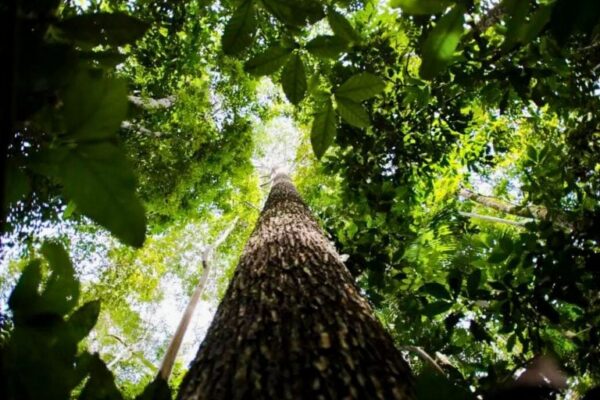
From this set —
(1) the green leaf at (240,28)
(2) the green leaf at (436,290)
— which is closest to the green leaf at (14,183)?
(1) the green leaf at (240,28)

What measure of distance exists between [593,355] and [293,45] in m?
2.68

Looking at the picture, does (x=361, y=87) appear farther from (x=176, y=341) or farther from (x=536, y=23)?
(x=176, y=341)

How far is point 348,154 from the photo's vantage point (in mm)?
3588

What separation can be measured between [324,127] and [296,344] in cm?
81

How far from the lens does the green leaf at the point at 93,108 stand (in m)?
0.40

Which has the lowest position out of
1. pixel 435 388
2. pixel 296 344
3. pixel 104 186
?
pixel 435 388

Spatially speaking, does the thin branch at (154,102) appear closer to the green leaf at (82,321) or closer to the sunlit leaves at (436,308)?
the sunlit leaves at (436,308)

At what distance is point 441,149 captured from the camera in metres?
4.04

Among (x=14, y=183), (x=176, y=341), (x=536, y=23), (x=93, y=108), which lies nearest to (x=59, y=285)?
(x=14, y=183)

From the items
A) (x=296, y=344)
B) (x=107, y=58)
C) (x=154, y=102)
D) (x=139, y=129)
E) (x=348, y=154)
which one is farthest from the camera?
(x=154, y=102)

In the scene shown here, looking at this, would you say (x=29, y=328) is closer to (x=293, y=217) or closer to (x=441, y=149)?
(x=293, y=217)

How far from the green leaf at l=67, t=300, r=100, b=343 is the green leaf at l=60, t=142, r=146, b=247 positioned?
0.63 feet

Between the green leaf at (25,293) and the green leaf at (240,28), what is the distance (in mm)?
648

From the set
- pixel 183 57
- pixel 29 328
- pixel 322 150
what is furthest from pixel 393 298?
pixel 183 57
